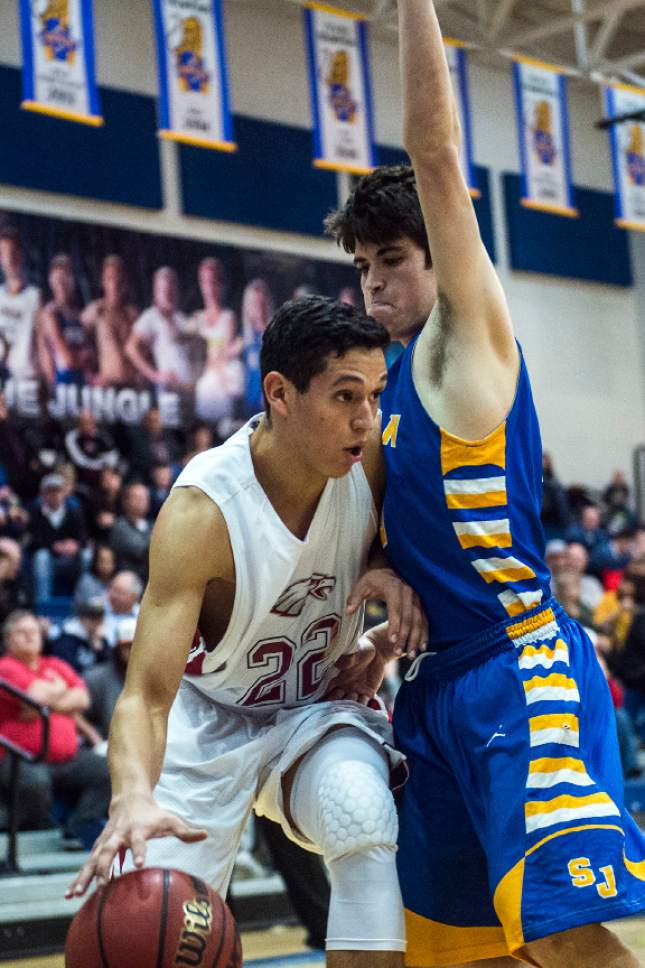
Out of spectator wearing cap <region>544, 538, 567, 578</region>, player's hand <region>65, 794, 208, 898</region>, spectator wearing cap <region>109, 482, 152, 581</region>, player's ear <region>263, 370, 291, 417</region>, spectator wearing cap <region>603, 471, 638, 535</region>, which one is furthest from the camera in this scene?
spectator wearing cap <region>603, 471, 638, 535</region>

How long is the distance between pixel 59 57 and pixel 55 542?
3594 mm

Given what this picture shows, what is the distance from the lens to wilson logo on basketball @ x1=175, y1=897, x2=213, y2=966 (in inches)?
104

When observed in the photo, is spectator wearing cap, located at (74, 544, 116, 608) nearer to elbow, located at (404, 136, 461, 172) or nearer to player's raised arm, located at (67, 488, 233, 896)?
player's raised arm, located at (67, 488, 233, 896)

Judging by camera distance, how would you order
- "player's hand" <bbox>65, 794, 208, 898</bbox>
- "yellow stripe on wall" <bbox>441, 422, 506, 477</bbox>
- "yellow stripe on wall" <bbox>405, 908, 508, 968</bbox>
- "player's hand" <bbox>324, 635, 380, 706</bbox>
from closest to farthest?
"player's hand" <bbox>65, 794, 208, 898</bbox>, "yellow stripe on wall" <bbox>441, 422, 506, 477</bbox>, "yellow stripe on wall" <bbox>405, 908, 508, 968</bbox>, "player's hand" <bbox>324, 635, 380, 706</bbox>

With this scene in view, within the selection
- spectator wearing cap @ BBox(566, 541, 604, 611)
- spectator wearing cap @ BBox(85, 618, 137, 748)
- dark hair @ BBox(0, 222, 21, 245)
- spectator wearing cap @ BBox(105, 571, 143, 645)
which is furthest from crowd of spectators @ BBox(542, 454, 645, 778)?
dark hair @ BBox(0, 222, 21, 245)

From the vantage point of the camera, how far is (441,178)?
2.90 meters

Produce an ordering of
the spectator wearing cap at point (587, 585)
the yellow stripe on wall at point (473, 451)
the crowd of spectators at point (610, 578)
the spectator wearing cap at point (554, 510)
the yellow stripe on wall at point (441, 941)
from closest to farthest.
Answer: the yellow stripe on wall at point (473, 451) → the yellow stripe on wall at point (441, 941) → the crowd of spectators at point (610, 578) → the spectator wearing cap at point (587, 585) → the spectator wearing cap at point (554, 510)

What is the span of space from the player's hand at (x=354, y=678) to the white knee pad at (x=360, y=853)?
0.47 m

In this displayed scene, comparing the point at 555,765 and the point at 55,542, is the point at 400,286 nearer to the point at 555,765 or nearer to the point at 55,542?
the point at 555,765

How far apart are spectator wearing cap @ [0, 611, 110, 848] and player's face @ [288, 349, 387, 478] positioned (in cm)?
454

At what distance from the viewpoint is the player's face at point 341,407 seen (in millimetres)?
3057

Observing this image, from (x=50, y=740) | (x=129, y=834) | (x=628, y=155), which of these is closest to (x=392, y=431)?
(x=129, y=834)

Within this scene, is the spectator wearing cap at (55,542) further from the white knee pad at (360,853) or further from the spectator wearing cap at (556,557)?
the white knee pad at (360,853)

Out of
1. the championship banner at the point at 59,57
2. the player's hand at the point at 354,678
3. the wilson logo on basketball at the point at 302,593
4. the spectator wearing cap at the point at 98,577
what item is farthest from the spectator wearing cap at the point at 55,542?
the wilson logo on basketball at the point at 302,593
